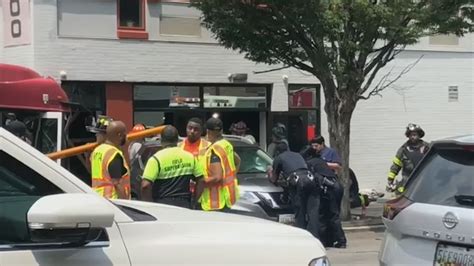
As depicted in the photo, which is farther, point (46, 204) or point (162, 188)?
point (162, 188)

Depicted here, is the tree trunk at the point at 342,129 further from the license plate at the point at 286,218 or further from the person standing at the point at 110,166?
the person standing at the point at 110,166

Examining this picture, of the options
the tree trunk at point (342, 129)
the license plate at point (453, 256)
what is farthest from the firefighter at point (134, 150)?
the license plate at point (453, 256)

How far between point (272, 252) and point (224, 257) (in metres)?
0.26

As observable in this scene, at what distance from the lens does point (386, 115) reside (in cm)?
→ 1880

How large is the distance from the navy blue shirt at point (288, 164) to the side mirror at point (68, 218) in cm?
695

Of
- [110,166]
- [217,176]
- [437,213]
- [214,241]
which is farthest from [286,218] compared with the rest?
[214,241]

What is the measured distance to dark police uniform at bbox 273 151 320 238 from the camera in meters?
9.62

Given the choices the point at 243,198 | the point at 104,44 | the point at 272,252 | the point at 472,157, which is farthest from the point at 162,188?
the point at 104,44

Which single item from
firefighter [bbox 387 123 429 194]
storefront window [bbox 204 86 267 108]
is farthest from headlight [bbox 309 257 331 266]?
storefront window [bbox 204 86 267 108]

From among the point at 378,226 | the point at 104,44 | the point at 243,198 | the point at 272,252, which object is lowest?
the point at 378,226

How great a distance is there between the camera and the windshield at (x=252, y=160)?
35.1 feet

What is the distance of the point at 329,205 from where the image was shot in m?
10.1

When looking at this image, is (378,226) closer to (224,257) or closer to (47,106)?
(47,106)

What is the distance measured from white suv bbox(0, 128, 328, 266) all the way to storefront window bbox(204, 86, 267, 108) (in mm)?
13400
